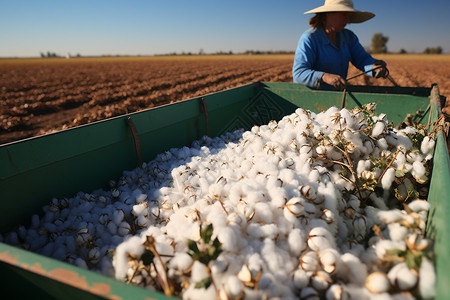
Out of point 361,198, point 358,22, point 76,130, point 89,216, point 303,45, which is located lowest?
point 89,216

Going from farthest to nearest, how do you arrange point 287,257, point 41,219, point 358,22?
point 358,22, point 41,219, point 287,257

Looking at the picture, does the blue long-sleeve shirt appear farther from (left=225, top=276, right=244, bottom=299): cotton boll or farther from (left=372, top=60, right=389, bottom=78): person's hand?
(left=225, top=276, right=244, bottom=299): cotton boll

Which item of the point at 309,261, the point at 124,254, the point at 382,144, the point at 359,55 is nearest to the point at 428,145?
the point at 382,144

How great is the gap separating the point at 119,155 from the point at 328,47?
307 cm

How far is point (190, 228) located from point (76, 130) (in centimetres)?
119

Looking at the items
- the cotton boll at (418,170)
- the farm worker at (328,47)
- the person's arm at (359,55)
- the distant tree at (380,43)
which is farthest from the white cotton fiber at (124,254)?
the distant tree at (380,43)

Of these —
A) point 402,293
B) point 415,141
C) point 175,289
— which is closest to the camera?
point 402,293

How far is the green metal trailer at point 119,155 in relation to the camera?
2.71 feet

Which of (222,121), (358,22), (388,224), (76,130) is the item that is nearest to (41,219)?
(76,130)

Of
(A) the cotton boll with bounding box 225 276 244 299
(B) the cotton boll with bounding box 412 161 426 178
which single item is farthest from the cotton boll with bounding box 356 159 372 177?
(A) the cotton boll with bounding box 225 276 244 299

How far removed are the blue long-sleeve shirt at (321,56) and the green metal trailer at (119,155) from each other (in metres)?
0.25

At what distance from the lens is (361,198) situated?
5.17 ft

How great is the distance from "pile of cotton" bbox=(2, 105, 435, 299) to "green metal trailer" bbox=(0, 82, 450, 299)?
0.12m

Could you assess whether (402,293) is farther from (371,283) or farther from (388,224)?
(388,224)
